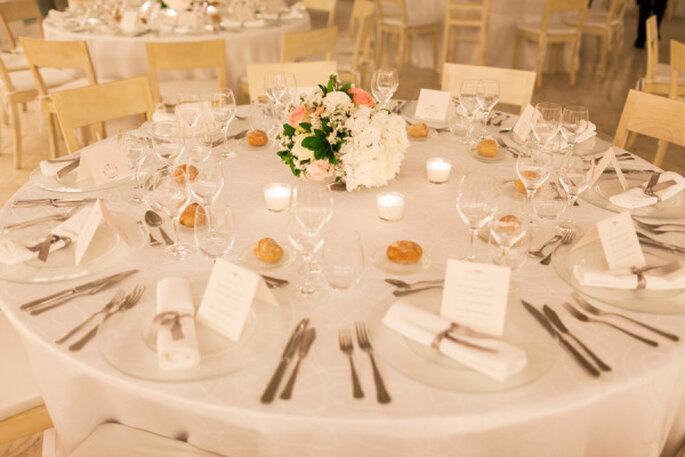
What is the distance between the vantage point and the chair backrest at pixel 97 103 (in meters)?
2.26

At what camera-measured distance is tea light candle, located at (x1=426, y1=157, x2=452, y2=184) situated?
5.87 feet

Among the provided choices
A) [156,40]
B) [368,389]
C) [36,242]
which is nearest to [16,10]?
[156,40]

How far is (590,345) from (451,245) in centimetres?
Result: 46

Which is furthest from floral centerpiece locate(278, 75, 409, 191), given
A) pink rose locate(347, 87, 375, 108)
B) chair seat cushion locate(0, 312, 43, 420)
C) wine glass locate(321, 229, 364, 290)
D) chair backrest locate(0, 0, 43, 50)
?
chair backrest locate(0, 0, 43, 50)

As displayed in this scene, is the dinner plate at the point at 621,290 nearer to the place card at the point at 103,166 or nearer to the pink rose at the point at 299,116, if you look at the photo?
the pink rose at the point at 299,116

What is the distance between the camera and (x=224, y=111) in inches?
83.0

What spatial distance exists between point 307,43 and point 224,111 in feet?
5.29

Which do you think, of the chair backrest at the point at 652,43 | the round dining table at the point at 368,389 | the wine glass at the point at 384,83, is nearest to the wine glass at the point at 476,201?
the round dining table at the point at 368,389

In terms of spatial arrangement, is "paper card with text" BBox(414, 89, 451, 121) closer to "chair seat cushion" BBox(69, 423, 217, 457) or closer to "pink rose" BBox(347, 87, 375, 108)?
"pink rose" BBox(347, 87, 375, 108)

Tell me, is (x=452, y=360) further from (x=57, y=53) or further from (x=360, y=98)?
(x=57, y=53)

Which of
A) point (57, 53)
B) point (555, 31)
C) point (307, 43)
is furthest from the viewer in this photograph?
point (555, 31)

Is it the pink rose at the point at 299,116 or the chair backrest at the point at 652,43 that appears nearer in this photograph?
the pink rose at the point at 299,116

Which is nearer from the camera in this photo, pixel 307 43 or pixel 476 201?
pixel 476 201

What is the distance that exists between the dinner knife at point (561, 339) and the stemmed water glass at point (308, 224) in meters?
0.48
